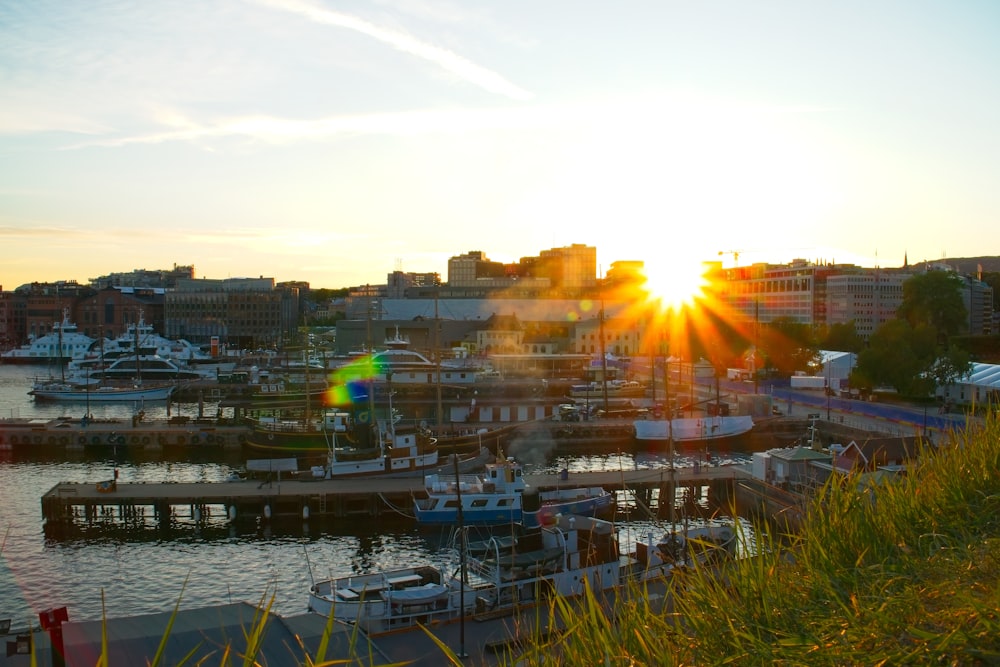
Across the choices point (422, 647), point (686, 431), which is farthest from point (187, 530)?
point (686, 431)

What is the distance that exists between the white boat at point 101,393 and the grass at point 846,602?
30020mm

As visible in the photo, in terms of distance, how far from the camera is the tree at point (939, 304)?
3903cm

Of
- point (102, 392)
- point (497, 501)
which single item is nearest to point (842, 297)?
point (102, 392)

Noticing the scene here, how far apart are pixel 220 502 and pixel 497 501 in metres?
4.50

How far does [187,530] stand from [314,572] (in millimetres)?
3146

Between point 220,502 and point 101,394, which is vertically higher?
point 101,394

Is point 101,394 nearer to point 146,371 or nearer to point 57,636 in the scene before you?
point 146,371

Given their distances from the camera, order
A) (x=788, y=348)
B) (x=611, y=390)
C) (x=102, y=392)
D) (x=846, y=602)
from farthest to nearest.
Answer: (x=102, y=392) → (x=788, y=348) → (x=611, y=390) → (x=846, y=602)

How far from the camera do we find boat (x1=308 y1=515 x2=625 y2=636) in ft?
28.6

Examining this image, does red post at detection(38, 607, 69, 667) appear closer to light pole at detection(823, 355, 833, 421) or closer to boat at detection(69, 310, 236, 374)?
light pole at detection(823, 355, 833, 421)

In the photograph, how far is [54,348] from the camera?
47.5 meters

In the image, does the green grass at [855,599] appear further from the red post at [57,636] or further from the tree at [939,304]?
the tree at [939,304]

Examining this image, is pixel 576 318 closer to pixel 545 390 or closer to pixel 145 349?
pixel 545 390

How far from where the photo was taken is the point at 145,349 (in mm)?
38250
